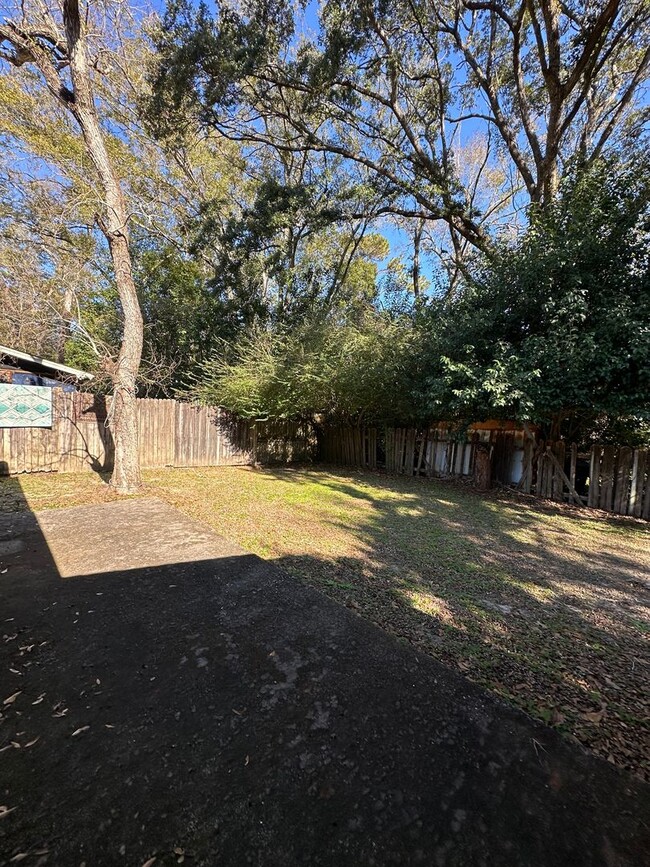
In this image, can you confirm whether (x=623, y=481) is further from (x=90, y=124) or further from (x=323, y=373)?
(x=90, y=124)

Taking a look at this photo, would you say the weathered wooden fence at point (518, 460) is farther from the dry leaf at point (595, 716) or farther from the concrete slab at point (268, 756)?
the concrete slab at point (268, 756)

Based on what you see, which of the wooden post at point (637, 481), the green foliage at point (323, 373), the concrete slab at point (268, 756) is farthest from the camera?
the green foliage at point (323, 373)

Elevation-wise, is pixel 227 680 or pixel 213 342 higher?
pixel 213 342

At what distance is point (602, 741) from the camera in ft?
Result: 5.49

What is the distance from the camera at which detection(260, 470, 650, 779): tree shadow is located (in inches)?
76.7

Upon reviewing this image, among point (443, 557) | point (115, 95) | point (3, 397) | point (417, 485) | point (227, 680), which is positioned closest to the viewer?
point (227, 680)

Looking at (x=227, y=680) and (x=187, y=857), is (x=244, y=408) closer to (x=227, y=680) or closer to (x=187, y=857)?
(x=227, y=680)

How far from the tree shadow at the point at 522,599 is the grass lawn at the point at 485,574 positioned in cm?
1

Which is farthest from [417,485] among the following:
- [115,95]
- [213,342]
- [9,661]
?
[115,95]

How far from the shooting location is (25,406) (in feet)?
24.7

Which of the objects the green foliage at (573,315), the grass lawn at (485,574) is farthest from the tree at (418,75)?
the grass lawn at (485,574)

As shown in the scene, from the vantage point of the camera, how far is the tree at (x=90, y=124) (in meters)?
5.84

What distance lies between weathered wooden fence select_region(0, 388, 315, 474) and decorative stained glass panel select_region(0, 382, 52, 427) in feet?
0.46

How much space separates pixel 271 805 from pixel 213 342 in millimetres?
13045
